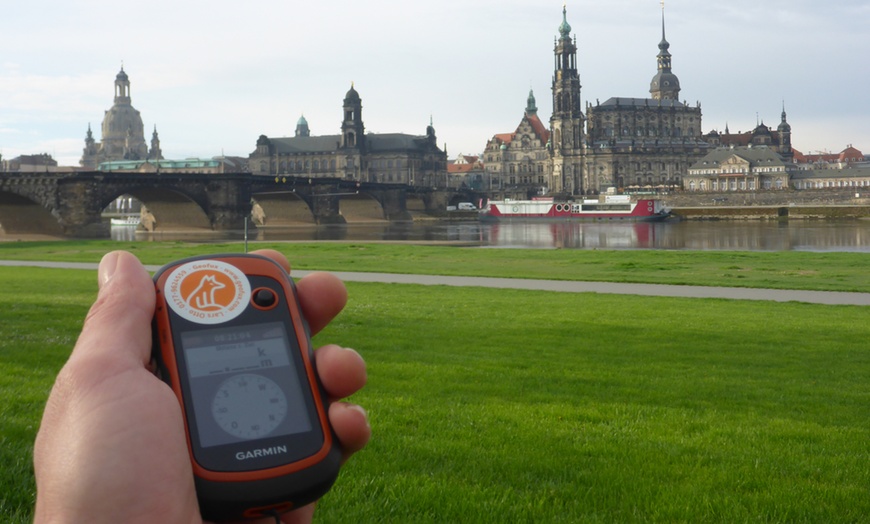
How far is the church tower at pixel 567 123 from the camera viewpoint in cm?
13750

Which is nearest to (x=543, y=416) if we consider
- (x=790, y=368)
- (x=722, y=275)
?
(x=790, y=368)

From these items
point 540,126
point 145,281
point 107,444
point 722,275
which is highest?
point 540,126

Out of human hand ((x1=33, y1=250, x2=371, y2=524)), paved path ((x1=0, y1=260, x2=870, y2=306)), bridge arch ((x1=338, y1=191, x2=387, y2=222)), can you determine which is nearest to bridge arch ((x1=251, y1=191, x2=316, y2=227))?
A: bridge arch ((x1=338, y1=191, x2=387, y2=222))

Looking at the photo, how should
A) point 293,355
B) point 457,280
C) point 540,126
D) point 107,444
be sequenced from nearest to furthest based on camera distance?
1. point 107,444
2. point 293,355
3. point 457,280
4. point 540,126

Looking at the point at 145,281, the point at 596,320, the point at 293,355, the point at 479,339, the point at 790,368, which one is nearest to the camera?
the point at 145,281

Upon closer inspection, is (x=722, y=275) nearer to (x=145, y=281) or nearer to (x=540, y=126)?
(x=145, y=281)

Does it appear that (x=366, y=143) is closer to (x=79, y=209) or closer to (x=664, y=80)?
(x=664, y=80)

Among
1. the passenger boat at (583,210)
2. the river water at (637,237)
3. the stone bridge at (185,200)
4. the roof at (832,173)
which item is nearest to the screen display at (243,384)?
the river water at (637,237)

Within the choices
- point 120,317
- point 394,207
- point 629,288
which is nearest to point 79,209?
point 394,207

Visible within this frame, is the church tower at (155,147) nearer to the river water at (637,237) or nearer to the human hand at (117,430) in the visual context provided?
the river water at (637,237)

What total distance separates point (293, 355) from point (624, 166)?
460 feet

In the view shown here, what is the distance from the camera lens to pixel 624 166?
138 m

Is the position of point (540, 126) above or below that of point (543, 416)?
above

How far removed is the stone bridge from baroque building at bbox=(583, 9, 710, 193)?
155 ft
